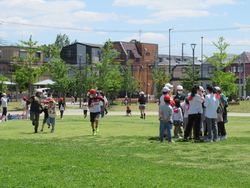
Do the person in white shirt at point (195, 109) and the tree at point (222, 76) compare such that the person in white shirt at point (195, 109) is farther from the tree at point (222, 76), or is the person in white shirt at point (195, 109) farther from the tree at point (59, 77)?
the tree at point (222, 76)

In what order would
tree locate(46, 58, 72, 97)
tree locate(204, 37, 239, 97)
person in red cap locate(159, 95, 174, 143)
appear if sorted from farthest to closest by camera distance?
tree locate(204, 37, 239, 97), tree locate(46, 58, 72, 97), person in red cap locate(159, 95, 174, 143)

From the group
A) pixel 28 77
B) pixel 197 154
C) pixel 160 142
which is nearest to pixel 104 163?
pixel 197 154

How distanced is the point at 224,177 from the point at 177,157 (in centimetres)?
270

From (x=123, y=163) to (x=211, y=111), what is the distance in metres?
5.28

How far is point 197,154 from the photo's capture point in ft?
37.5

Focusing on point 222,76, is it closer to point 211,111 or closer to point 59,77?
point 59,77

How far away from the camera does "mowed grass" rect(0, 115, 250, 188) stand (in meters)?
7.91

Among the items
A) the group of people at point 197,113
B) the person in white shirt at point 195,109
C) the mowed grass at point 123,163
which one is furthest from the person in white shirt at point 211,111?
the mowed grass at point 123,163

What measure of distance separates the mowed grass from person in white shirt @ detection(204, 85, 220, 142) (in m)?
0.43

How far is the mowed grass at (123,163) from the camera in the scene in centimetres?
791

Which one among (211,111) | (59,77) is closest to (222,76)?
(59,77)

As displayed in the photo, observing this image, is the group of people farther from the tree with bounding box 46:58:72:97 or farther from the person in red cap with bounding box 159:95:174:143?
the tree with bounding box 46:58:72:97

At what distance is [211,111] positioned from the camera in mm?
14227

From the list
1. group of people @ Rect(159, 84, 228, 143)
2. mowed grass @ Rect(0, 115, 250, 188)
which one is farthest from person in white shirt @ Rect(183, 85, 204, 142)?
mowed grass @ Rect(0, 115, 250, 188)
